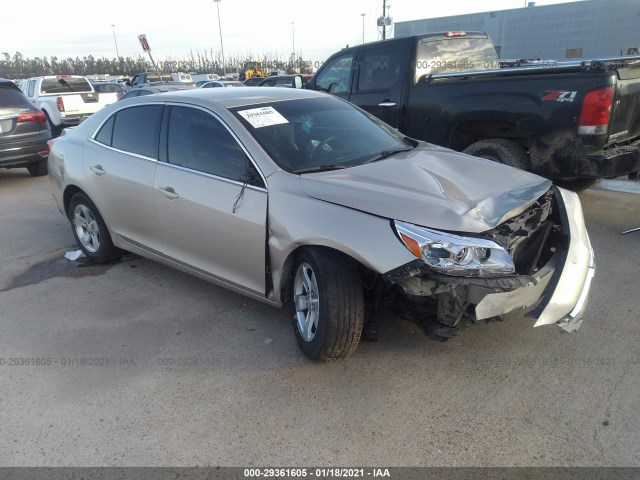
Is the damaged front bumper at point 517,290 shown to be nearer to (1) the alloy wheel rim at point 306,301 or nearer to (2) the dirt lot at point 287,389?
(2) the dirt lot at point 287,389

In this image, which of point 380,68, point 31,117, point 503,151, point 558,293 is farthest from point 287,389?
point 31,117

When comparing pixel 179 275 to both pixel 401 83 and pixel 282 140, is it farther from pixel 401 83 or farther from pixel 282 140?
pixel 401 83

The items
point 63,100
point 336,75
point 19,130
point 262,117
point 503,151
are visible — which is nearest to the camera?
point 262,117

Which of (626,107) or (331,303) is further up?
(626,107)

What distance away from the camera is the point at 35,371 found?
3.41 meters

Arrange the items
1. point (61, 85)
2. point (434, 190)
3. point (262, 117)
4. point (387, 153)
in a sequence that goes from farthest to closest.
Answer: point (61, 85)
point (387, 153)
point (262, 117)
point (434, 190)

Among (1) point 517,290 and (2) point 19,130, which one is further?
(2) point 19,130

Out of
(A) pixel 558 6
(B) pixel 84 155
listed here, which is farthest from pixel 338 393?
(A) pixel 558 6

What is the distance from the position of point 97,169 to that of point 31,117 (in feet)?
17.6

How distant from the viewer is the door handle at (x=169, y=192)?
396 cm

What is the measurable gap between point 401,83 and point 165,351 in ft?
15.8

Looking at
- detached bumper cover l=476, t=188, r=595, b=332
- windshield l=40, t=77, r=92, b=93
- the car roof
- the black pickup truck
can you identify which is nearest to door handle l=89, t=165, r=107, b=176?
the car roof

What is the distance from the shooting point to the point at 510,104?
5.57 metres

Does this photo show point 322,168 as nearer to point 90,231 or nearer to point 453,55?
point 90,231
